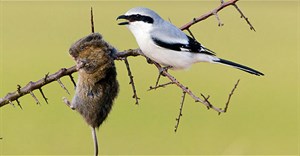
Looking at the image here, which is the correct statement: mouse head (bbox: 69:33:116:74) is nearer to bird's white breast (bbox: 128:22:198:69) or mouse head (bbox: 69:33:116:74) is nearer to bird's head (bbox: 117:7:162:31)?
bird's head (bbox: 117:7:162:31)

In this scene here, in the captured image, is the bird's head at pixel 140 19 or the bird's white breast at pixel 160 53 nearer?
the bird's head at pixel 140 19

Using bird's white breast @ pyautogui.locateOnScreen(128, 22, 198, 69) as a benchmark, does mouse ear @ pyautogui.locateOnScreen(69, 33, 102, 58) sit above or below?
above

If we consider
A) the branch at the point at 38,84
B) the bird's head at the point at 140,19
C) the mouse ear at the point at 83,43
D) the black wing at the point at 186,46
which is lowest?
the black wing at the point at 186,46

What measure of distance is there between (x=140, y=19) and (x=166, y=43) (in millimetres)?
267

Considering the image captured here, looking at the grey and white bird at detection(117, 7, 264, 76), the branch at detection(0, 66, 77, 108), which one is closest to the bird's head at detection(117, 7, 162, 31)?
the grey and white bird at detection(117, 7, 264, 76)

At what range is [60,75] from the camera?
2.37 metres

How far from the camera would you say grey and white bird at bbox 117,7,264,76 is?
11.9 ft

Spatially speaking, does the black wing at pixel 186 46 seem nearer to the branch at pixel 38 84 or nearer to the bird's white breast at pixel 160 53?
the bird's white breast at pixel 160 53

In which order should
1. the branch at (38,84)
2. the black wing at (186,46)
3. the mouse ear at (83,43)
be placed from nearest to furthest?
the branch at (38,84) → the mouse ear at (83,43) → the black wing at (186,46)

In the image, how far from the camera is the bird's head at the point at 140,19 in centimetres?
346

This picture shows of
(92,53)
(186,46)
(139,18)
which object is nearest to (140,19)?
(139,18)

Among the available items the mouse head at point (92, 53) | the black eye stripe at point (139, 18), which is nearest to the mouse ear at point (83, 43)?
the mouse head at point (92, 53)

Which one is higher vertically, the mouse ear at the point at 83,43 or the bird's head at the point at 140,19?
the mouse ear at the point at 83,43

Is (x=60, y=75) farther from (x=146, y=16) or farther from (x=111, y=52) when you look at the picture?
(x=146, y=16)
